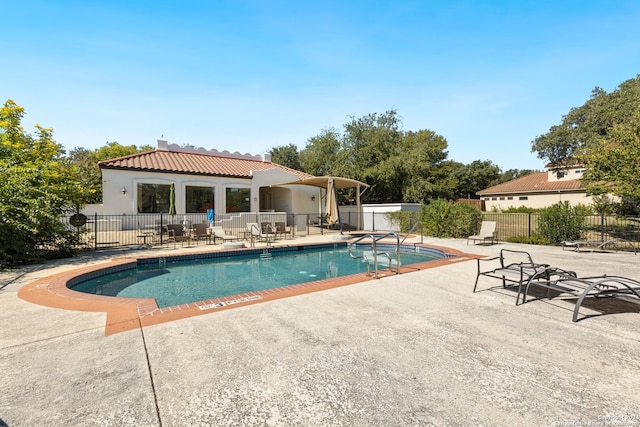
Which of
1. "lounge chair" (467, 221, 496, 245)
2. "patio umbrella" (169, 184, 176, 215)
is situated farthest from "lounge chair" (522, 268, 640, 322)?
"patio umbrella" (169, 184, 176, 215)

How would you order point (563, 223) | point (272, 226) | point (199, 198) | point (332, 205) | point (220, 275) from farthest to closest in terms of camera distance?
point (199, 198), point (332, 205), point (272, 226), point (563, 223), point (220, 275)

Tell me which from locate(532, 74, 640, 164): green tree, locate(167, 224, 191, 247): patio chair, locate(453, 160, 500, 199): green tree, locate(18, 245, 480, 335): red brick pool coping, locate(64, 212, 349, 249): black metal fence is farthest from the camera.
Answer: locate(453, 160, 500, 199): green tree

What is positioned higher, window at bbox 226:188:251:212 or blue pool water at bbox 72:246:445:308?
window at bbox 226:188:251:212

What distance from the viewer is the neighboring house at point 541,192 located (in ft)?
88.9

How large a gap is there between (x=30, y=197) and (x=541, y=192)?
36.2 m

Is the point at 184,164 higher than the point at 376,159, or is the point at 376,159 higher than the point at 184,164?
the point at 376,159

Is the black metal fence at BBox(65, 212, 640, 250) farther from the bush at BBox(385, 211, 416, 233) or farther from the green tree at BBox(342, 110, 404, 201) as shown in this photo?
the green tree at BBox(342, 110, 404, 201)

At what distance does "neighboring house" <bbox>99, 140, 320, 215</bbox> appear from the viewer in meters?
15.6

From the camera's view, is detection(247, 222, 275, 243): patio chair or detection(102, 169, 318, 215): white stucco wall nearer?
detection(247, 222, 275, 243): patio chair

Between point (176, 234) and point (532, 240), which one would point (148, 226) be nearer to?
point (176, 234)

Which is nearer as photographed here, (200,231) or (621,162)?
(621,162)

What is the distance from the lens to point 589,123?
23.7m

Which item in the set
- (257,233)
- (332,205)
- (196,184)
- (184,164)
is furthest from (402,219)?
(184,164)

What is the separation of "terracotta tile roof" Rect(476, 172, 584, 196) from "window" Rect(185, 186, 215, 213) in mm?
29279
